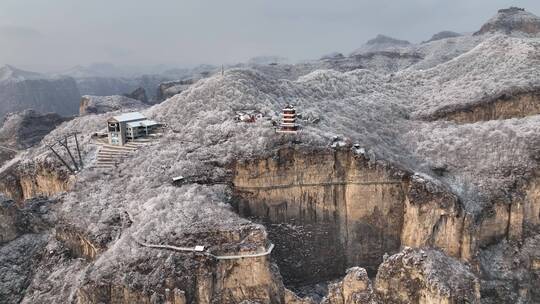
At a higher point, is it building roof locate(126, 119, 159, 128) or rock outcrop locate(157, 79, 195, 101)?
rock outcrop locate(157, 79, 195, 101)

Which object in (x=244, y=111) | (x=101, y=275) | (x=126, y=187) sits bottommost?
(x=101, y=275)

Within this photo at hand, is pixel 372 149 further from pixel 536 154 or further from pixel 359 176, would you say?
pixel 536 154

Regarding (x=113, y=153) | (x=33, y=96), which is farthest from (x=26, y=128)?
(x=33, y=96)

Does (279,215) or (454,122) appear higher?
(454,122)

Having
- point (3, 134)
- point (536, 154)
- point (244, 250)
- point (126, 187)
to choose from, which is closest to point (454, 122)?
point (536, 154)

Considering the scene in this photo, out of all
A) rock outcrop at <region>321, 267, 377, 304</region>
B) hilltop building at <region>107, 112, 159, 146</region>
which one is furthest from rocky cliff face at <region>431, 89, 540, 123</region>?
hilltop building at <region>107, 112, 159, 146</region>

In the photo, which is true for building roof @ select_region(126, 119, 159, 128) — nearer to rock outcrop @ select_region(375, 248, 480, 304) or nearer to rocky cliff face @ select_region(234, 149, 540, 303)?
rocky cliff face @ select_region(234, 149, 540, 303)

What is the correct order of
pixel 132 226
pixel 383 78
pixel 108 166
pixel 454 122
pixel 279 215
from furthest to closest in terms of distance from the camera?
pixel 383 78, pixel 454 122, pixel 108 166, pixel 279 215, pixel 132 226

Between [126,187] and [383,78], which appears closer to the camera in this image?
[126,187]
